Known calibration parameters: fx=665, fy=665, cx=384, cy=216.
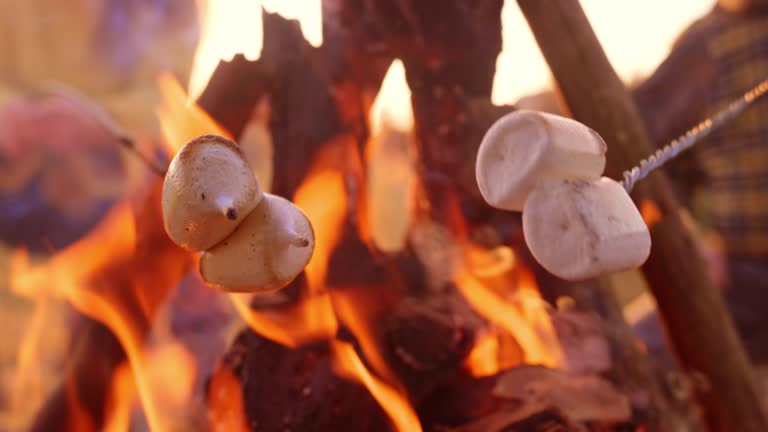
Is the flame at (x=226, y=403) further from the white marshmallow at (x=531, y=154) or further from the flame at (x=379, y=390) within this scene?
the white marshmallow at (x=531, y=154)

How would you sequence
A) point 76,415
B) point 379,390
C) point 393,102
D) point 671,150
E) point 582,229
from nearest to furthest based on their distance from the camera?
point 582,229 < point 671,150 < point 379,390 < point 76,415 < point 393,102

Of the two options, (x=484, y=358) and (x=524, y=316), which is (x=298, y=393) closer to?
(x=484, y=358)

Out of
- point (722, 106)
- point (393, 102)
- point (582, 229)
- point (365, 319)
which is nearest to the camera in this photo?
point (582, 229)

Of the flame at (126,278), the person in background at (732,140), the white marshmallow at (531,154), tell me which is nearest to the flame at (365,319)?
the flame at (126,278)

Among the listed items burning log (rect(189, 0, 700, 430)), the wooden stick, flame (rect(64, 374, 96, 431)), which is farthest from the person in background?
flame (rect(64, 374, 96, 431))

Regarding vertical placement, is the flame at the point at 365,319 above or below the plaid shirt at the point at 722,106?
above

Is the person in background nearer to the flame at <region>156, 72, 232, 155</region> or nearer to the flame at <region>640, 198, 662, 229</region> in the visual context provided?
the flame at <region>640, 198, 662, 229</region>

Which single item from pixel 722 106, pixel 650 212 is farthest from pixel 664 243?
pixel 722 106
